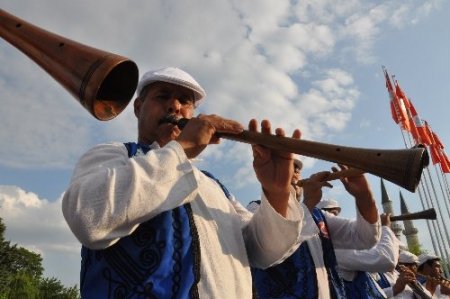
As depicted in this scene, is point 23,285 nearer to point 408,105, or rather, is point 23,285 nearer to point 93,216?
point 408,105

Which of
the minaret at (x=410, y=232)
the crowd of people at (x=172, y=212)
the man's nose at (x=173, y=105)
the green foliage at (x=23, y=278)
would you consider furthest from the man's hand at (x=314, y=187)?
the minaret at (x=410, y=232)

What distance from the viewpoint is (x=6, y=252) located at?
162 ft

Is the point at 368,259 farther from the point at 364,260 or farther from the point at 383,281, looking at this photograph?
the point at 383,281

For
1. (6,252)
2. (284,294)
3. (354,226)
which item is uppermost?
(6,252)

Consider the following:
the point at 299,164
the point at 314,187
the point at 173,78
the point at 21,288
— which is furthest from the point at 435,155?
the point at 21,288

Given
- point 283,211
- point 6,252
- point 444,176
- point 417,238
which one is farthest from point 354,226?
point 417,238

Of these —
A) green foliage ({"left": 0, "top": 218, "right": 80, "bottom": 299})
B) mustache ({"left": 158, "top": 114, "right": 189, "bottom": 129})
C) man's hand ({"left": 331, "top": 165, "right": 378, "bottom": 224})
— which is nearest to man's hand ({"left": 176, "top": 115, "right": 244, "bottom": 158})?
mustache ({"left": 158, "top": 114, "right": 189, "bottom": 129})

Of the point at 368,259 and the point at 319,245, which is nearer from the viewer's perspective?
the point at 319,245

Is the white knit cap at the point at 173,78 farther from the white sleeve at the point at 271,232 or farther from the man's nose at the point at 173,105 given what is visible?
the white sleeve at the point at 271,232

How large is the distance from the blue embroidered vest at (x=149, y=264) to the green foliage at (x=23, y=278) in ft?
151

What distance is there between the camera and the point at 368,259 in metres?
4.93

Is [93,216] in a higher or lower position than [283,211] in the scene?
lower

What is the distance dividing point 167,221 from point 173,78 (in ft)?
3.60

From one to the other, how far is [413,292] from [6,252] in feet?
168
